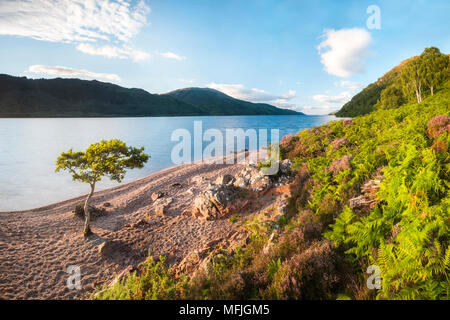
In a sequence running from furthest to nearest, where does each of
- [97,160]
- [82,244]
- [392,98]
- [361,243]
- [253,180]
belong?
[392,98] → [253,180] → [97,160] → [82,244] → [361,243]

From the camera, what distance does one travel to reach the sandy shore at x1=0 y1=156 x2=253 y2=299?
25.3 ft

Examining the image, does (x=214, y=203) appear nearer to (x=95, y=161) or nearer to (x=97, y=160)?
(x=97, y=160)

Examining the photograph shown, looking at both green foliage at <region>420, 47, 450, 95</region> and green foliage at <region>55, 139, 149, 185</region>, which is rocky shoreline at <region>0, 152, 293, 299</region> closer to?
green foliage at <region>55, 139, 149, 185</region>

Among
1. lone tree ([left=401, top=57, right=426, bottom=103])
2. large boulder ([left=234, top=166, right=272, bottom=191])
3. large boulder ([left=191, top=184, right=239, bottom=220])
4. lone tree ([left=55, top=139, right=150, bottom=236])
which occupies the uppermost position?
lone tree ([left=401, top=57, right=426, bottom=103])

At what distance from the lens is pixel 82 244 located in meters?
10.5

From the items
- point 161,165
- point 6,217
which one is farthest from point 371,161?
point 161,165

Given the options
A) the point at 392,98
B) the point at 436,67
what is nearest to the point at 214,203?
the point at 436,67

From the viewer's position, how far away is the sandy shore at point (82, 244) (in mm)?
7727

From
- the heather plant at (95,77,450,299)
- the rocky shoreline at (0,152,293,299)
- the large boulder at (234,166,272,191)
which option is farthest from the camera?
the large boulder at (234,166,272,191)

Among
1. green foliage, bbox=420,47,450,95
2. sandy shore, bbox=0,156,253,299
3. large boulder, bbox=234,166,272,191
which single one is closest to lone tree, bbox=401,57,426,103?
green foliage, bbox=420,47,450,95

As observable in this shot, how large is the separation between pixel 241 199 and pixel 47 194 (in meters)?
23.1

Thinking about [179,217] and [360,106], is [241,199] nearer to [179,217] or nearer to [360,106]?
[179,217]

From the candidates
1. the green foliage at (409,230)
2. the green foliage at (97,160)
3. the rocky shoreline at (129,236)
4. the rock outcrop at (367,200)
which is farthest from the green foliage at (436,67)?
the green foliage at (97,160)
